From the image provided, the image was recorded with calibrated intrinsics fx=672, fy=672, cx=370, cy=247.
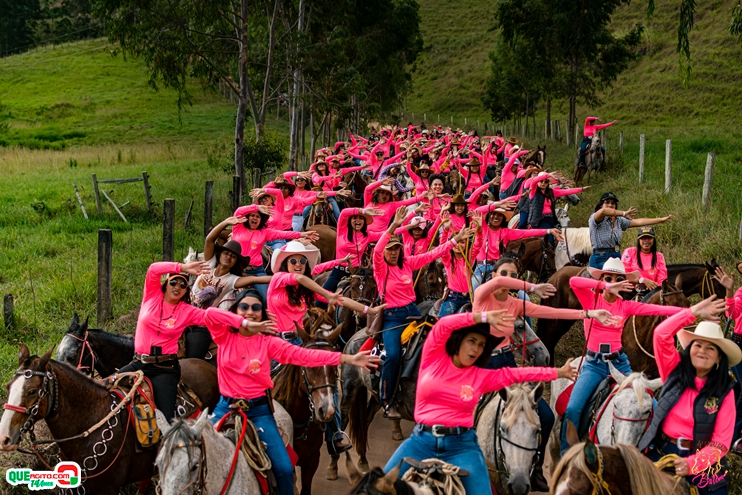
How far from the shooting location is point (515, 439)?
6.20m

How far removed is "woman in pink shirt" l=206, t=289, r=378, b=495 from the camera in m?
6.17

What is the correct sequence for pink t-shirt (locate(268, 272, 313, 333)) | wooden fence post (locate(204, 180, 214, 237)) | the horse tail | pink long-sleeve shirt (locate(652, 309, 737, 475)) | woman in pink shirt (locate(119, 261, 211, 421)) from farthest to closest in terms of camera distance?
wooden fence post (locate(204, 180, 214, 237)), the horse tail, pink t-shirt (locate(268, 272, 313, 333)), woman in pink shirt (locate(119, 261, 211, 421)), pink long-sleeve shirt (locate(652, 309, 737, 475))

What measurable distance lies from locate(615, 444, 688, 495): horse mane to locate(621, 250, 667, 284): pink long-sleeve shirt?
562 cm

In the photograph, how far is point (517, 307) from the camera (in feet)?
24.2

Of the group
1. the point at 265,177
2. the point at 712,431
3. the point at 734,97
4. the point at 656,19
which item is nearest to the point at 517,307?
the point at 712,431

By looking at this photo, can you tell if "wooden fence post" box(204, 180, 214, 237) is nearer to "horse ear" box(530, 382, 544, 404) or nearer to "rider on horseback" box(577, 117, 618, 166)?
"horse ear" box(530, 382, 544, 404)

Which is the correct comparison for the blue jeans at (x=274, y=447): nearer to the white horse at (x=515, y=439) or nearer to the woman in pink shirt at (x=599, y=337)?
the white horse at (x=515, y=439)

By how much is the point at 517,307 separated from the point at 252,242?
17.0ft

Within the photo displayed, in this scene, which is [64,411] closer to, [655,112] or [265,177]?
[265,177]

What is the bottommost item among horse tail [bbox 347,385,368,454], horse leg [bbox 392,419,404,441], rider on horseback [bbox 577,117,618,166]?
horse leg [bbox 392,419,404,441]

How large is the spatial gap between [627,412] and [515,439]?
1.08 m

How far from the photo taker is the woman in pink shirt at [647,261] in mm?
9867

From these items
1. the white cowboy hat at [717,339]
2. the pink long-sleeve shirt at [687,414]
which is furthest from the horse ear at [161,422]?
the white cowboy hat at [717,339]
